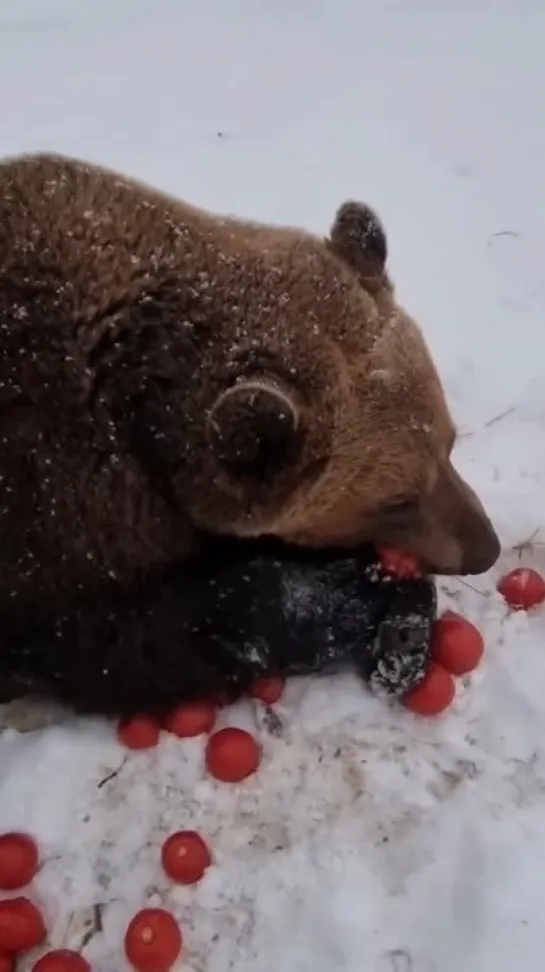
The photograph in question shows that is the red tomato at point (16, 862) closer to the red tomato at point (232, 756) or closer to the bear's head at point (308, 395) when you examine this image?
the red tomato at point (232, 756)

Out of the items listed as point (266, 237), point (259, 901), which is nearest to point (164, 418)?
point (266, 237)

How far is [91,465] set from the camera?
2.92 metres

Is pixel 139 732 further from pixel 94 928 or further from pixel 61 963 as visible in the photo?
pixel 61 963

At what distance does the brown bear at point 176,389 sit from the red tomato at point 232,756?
46 cm

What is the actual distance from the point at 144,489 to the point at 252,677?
65 centimetres

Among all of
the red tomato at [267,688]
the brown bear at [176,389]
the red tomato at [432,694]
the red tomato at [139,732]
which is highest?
the brown bear at [176,389]

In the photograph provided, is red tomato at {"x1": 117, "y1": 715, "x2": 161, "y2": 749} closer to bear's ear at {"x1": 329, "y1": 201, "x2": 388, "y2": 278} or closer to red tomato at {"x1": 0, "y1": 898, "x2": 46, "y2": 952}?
red tomato at {"x1": 0, "y1": 898, "x2": 46, "y2": 952}

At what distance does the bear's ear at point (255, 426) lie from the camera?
2570 mm

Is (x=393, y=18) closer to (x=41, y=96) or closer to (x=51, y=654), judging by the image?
(x=41, y=96)

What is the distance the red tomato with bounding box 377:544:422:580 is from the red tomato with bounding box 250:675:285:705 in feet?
1.40

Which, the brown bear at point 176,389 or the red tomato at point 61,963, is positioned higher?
the brown bear at point 176,389

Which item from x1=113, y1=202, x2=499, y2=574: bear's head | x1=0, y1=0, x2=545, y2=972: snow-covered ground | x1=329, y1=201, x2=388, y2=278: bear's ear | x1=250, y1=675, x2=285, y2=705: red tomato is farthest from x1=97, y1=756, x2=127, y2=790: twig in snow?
x1=329, y1=201, x2=388, y2=278: bear's ear

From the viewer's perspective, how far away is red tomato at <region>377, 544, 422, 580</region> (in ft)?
10.5

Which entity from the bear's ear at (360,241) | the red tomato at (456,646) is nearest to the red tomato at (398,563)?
the red tomato at (456,646)
